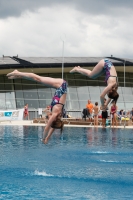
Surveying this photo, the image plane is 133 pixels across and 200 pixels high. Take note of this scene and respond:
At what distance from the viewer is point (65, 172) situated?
10.7 meters

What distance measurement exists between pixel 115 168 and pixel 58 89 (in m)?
2.49

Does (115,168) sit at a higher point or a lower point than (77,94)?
lower

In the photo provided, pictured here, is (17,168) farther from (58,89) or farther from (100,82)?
(100,82)

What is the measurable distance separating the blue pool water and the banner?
64.5 feet

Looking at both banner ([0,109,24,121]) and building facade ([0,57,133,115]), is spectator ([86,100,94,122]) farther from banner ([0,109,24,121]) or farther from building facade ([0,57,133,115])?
building facade ([0,57,133,115])

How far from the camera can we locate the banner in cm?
Answer: 3612

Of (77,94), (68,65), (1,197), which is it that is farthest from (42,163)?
(77,94)

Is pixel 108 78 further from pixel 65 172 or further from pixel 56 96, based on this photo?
pixel 65 172

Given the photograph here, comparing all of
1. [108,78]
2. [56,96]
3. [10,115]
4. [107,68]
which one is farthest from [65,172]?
[10,115]

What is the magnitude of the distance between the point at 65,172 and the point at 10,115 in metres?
26.4

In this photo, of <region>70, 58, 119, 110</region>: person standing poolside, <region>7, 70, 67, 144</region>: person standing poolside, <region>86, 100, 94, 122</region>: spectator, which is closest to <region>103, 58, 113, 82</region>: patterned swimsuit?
<region>70, 58, 119, 110</region>: person standing poolside

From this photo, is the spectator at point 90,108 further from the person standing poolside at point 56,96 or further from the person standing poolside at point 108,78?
the person standing poolside at point 108,78

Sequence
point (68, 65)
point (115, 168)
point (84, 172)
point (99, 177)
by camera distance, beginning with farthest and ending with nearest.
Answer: point (68, 65) → point (115, 168) → point (84, 172) → point (99, 177)

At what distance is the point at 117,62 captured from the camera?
46.0m
